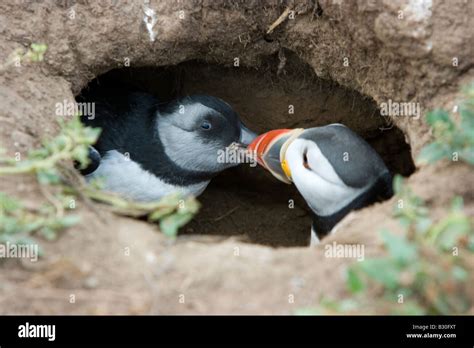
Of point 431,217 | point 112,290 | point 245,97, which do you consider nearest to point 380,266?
point 431,217

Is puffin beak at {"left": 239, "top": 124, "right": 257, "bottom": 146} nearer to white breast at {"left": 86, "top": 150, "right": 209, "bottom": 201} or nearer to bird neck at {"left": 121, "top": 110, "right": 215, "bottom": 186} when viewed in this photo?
bird neck at {"left": 121, "top": 110, "right": 215, "bottom": 186}

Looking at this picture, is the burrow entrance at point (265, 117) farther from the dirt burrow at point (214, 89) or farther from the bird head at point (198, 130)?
the bird head at point (198, 130)

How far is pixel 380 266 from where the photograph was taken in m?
2.82

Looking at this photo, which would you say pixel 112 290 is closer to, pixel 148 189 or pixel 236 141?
pixel 148 189

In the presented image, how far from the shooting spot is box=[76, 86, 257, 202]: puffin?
5.26 metres

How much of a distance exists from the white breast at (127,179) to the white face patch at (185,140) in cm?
27

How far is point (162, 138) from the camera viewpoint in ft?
17.9

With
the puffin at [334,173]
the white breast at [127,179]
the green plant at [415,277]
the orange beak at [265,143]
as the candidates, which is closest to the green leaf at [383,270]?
the green plant at [415,277]

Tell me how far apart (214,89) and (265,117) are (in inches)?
18.2

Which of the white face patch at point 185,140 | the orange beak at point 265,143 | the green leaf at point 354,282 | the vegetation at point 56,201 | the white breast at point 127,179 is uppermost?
the white face patch at point 185,140

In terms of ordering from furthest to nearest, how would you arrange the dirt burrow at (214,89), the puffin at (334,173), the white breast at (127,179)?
the white breast at (127,179) < the puffin at (334,173) < the dirt burrow at (214,89)

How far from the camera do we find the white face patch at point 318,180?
4.33 m

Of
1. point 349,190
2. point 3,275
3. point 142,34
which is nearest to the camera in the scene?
point 3,275

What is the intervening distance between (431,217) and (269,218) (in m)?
2.82
